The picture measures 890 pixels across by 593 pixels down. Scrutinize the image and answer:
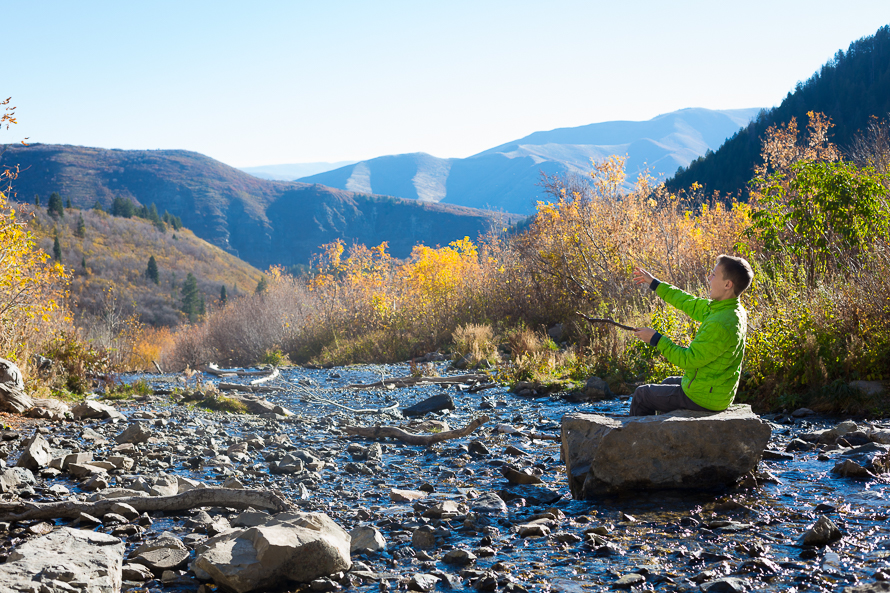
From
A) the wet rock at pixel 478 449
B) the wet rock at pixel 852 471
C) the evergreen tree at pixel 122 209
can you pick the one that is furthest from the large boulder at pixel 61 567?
the evergreen tree at pixel 122 209

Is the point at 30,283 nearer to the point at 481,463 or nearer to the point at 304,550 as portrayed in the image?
the point at 481,463

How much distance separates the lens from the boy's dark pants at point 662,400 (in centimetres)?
494

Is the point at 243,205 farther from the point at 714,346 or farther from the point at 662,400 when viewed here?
the point at 714,346

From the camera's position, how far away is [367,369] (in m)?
17.6

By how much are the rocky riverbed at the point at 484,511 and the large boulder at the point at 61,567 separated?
61mm

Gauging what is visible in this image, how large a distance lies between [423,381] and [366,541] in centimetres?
914

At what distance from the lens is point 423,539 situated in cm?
405

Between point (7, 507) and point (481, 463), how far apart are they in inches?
158

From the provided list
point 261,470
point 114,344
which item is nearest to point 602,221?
point 261,470

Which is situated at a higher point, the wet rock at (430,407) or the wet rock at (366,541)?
the wet rock at (366,541)

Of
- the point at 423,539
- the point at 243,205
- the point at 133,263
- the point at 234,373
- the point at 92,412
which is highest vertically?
the point at 243,205

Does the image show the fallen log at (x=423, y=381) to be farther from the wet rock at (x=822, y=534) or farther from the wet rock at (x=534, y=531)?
the wet rock at (x=822, y=534)

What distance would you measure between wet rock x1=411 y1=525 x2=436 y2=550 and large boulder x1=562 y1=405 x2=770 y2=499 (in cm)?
141

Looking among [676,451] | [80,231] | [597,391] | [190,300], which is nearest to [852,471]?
[676,451]
